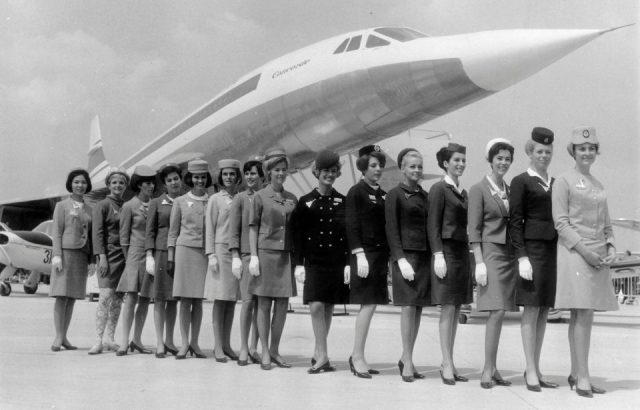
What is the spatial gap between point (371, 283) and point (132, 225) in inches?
97.2

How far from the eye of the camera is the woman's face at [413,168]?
16.0ft

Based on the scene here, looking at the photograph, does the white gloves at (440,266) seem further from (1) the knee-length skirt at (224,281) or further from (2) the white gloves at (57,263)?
(2) the white gloves at (57,263)

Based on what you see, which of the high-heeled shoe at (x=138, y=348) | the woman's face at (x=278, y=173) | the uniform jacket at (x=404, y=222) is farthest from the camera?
the high-heeled shoe at (x=138, y=348)

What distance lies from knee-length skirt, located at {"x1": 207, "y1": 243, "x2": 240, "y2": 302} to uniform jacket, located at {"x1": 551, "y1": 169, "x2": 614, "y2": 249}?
2616 millimetres

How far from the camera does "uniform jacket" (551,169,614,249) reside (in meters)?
4.22

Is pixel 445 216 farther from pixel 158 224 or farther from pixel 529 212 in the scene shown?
pixel 158 224

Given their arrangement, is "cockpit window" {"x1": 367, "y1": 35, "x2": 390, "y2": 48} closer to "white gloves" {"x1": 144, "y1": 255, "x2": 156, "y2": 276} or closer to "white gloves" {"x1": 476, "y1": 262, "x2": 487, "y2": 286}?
"white gloves" {"x1": 144, "y1": 255, "x2": 156, "y2": 276}

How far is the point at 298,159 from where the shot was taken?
10.7 metres

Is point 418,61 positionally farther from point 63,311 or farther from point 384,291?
point 63,311

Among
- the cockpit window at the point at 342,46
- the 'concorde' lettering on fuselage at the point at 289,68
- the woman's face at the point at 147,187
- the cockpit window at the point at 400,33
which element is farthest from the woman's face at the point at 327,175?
the 'concorde' lettering on fuselage at the point at 289,68

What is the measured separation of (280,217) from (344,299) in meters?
0.82

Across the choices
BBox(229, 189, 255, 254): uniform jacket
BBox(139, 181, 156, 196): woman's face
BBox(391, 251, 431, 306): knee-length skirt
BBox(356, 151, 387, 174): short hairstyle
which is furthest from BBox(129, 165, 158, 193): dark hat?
BBox(391, 251, 431, 306): knee-length skirt

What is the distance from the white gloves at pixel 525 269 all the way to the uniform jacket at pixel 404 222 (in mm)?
704

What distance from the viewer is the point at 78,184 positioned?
21.0 feet
